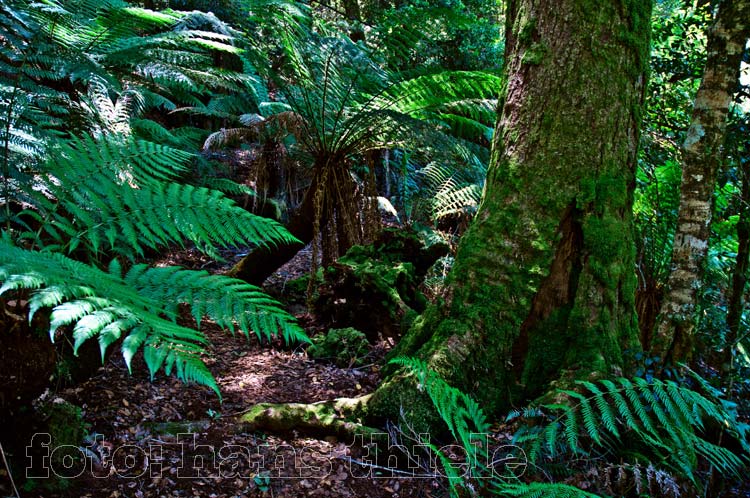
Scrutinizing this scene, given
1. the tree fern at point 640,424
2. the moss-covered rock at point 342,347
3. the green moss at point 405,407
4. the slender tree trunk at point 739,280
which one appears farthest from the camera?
the moss-covered rock at point 342,347

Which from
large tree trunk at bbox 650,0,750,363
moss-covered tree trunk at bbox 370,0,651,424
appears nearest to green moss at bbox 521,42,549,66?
moss-covered tree trunk at bbox 370,0,651,424

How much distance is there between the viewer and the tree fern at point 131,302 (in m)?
1.12

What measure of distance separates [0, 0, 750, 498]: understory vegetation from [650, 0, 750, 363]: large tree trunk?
0.24 feet

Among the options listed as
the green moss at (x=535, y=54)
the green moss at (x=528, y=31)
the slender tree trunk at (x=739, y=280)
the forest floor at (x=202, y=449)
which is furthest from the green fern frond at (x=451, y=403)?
the slender tree trunk at (x=739, y=280)

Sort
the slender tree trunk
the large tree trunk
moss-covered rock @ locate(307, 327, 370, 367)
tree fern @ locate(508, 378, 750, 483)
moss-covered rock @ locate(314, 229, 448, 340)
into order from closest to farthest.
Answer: tree fern @ locate(508, 378, 750, 483), the large tree trunk, the slender tree trunk, moss-covered rock @ locate(307, 327, 370, 367), moss-covered rock @ locate(314, 229, 448, 340)

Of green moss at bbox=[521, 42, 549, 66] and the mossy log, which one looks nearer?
the mossy log

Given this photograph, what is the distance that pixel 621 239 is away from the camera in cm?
228

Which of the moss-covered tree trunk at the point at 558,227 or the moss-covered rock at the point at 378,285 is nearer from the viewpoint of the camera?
the moss-covered tree trunk at the point at 558,227

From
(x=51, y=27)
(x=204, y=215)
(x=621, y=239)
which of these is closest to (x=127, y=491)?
(x=204, y=215)

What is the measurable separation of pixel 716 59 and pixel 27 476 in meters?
3.27

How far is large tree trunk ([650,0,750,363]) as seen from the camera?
7.70 feet

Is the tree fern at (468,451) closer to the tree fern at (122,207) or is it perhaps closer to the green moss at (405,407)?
the green moss at (405,407)

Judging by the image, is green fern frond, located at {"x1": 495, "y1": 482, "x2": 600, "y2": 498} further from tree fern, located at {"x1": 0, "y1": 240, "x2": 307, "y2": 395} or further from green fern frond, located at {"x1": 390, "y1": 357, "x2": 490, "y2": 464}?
tree fern, located at {"x1": 0, "y1": 240, "x2": 307, "y2": 395}

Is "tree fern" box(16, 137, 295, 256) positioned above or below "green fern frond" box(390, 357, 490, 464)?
above
